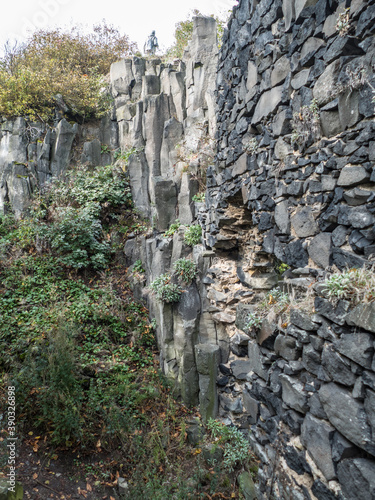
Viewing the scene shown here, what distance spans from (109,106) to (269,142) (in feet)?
34.5

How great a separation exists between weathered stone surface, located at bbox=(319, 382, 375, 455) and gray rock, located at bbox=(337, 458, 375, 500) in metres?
0.13

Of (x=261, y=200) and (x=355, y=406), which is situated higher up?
(x=261, y=200)

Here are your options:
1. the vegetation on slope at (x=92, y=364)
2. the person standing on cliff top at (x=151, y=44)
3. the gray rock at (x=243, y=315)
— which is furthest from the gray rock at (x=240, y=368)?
the person standing on cliff top at (x=151, y=44)

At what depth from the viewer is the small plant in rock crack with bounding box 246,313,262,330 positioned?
3.79m

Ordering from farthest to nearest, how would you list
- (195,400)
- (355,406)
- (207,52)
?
1. (207,52)
2. (195,400)
3. (355,406)

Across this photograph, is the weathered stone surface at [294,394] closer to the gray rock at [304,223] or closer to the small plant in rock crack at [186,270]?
the gray rock at [304,223]

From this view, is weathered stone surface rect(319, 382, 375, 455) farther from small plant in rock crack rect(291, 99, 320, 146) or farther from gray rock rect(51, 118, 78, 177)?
gray rock rect(51, 118, 78, 177)

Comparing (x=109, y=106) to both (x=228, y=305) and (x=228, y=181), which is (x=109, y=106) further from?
(x=228, y=305)

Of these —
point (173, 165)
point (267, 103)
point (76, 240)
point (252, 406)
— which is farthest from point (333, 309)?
point (76, 240)

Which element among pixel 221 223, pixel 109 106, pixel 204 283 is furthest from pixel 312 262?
pixel 109 106

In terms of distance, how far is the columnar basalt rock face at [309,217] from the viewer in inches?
93.8

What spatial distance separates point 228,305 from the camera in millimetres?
5492

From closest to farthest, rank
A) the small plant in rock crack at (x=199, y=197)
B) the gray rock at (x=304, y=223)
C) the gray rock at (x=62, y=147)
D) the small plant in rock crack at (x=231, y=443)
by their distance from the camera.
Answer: the gray rock at (x=304, y=223) → the small plant in rock crack at (x=231, y=443) → the small plant in rock crack at (x=199, y=197) → the gray rock at (x=62, y=147)

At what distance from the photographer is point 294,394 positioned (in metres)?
2.94
